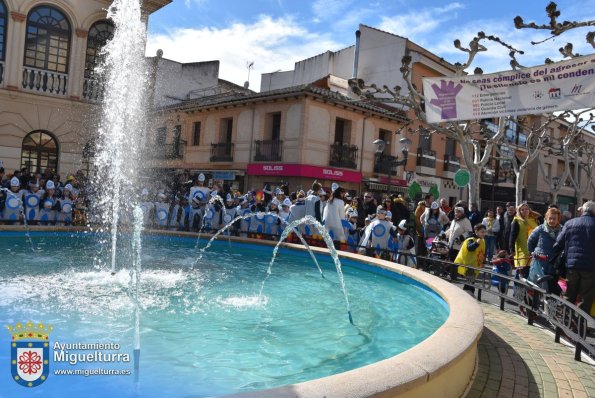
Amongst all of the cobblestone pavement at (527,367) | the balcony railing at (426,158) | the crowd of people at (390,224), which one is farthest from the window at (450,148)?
the cobblestone pavement at (527,367)

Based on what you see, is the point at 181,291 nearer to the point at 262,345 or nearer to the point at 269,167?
the point at 262,345

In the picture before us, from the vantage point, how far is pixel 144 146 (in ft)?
107

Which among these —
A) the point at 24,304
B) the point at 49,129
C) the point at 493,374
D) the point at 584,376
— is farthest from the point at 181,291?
the point at 49,129

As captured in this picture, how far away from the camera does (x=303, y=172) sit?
75.0ft

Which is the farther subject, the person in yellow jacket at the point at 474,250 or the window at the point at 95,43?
the window at the point at 95,43

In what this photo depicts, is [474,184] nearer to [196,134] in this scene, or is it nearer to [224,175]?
[224,175]

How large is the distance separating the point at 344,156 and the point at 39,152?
14.5m

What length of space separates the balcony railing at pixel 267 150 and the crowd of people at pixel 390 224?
31.6 feet

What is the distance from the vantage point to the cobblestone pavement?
12.5 feet

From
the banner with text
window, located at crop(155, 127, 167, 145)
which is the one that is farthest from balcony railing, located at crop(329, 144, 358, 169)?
the banner with text

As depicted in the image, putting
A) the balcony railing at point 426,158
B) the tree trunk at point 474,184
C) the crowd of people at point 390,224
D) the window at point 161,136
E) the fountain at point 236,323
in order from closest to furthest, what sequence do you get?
1. the fountain at point 236,323
2. the crowd of people at point 390,224
3. the tree trunk at point 474,184
4. the balcony railing at point 426,158
5. the window at point 161,136

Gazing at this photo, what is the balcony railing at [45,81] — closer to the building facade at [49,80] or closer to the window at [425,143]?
the building facade at [49,80]

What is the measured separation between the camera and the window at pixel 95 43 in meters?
18.8

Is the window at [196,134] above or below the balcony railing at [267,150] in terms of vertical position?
above
